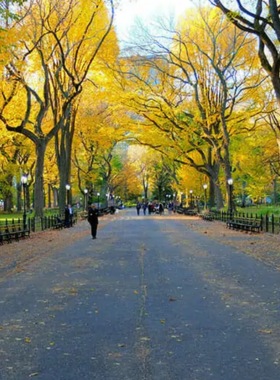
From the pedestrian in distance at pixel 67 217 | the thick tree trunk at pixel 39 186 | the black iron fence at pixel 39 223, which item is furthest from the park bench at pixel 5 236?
the pedestrian in distance at pixel 67 217

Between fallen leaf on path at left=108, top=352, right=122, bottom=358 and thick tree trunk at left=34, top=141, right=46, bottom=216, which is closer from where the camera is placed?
fallen leaf on path at left=108, top=352, right=122, bottom=358

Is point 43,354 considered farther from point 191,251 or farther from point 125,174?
point 125,174

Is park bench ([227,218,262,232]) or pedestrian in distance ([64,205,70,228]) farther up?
pedestrian in distance ([64,205,70,228])

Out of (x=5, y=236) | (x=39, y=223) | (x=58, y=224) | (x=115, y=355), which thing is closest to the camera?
(x=115, y=355)

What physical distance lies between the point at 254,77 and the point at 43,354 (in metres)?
30.1

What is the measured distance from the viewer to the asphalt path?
4.71m

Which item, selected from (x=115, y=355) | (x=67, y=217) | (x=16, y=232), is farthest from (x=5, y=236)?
(x=115, y=355)

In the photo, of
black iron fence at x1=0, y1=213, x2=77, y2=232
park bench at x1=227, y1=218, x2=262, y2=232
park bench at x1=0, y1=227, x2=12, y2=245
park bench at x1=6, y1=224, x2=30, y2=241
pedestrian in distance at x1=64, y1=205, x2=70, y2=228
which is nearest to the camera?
park bench at x1=0, y1=227, x2=12, y2=245

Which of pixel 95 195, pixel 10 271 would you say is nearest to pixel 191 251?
pixel 10 271

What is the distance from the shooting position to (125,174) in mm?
92312

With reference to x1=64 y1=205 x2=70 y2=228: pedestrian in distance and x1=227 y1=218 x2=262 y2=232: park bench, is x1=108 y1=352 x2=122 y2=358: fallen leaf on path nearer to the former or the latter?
x1=227 y1=218 x2=262 y2=232: park bench

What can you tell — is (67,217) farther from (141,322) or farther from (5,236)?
(141,322)

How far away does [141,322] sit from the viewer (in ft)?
21.1

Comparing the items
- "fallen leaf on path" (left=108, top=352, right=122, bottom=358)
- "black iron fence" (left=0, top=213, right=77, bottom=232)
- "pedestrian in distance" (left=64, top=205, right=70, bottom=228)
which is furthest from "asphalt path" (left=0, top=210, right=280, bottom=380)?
"pedestrian in distance" (left=64, top=205, right=70, bottom=228)
